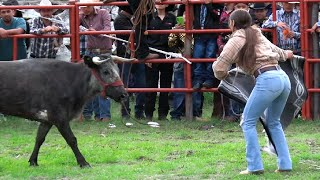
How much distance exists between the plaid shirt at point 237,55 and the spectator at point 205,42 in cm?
487

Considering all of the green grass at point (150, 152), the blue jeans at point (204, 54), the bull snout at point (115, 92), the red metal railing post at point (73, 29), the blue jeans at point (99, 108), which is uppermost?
the red metal railing post at point (73, 29)

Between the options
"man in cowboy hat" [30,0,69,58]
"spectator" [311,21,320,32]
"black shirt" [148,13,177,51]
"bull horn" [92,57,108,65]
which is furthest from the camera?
"man in cowboy hat" [30,0,69,58]

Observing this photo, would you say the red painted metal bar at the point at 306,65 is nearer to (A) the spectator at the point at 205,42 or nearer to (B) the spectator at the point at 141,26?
(A) the spectator at the point at 205,42

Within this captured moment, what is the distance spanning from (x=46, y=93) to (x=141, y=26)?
3757 millimetres

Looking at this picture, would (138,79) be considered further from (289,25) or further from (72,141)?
(72,141)

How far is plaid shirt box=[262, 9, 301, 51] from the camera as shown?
1401 centimetres

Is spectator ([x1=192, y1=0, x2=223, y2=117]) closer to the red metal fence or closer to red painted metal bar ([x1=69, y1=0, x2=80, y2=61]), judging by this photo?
the red metal fence

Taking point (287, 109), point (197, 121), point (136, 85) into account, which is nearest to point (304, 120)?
point (197, 121)

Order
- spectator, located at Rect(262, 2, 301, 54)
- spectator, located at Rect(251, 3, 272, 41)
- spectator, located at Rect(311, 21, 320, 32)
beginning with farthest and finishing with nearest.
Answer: spectator, located at Rect(251, 3, 272, 41) < spectator, located at Rect(262, 2, 301, 54) < spectator, located at Rect(311, 21, 320, 32)

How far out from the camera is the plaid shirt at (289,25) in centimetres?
1401

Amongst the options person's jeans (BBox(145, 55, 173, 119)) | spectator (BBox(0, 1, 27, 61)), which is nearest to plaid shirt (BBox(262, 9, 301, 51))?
person's jeans (BBox(145, 55, 173, 119))

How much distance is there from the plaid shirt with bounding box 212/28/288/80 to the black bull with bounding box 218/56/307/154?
0.73 m

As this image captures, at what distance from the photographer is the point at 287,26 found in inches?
549

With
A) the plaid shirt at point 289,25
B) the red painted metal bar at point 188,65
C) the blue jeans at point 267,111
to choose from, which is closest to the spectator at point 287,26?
the plaid shirt at point 289,25
